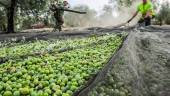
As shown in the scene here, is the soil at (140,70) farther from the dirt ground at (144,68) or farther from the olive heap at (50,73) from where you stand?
the olive heap at (50,73)

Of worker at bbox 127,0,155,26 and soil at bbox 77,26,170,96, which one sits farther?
worker at bbox 127,0,155,26

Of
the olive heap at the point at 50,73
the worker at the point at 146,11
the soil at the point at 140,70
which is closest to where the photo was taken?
the soil at the point at 140,70

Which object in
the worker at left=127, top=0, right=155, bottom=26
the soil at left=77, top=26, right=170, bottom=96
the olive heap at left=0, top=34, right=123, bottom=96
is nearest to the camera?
the soil at left=77, top=26, right=170, bottom=96

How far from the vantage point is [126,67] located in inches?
192

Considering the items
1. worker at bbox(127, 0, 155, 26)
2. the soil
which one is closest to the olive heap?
the soil

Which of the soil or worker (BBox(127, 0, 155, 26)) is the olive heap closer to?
the soil

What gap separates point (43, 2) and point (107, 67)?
22301 mm

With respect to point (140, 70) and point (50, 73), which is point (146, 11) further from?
point (140, 70)

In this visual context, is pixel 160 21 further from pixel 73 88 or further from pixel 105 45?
pixel 73 88

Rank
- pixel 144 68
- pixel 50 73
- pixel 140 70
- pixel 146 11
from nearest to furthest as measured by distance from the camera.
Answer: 1. pixel 140 70
2. pixel 144 68
3. pixel 50 73
4. pixel 146 11

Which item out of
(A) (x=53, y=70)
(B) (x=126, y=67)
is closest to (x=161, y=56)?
(B) (x=126, y=67)

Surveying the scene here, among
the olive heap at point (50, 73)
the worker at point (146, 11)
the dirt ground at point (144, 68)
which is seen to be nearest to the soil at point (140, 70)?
the dirt ground at point (144, 68)

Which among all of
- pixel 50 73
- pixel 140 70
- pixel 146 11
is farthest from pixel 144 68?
pixel 146 11

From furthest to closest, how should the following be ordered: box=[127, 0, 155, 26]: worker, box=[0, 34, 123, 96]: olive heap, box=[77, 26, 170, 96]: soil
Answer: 1. box=[127, 0, 155, 26]: worker
2. box=[0, 34, 123, 96]: olive heap
3. box=[77, 26, 170, 96]: soil
